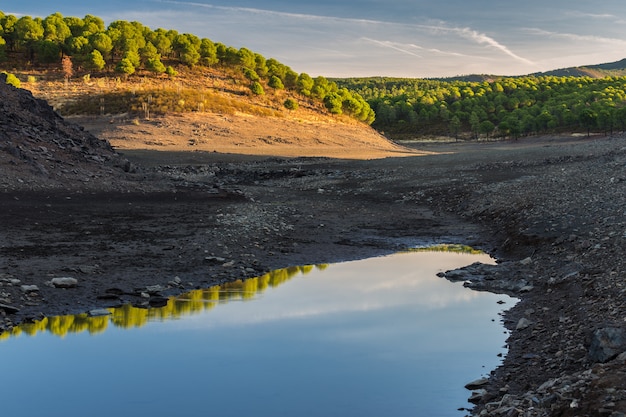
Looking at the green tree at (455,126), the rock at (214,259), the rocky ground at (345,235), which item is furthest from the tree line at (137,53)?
the rock at (214,259)

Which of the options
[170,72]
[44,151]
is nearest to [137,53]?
[170,72]

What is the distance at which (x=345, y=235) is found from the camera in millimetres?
23812

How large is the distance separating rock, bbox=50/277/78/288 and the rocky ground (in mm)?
44

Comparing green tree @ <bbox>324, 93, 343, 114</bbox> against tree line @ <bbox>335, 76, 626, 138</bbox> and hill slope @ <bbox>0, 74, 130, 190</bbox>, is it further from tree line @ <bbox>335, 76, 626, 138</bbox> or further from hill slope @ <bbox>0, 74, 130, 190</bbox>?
hill slope @ <bbox>0, 74, 130, 190</bbox>

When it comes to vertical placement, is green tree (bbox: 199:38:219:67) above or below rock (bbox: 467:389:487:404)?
above

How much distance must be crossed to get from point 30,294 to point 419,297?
28.5ft

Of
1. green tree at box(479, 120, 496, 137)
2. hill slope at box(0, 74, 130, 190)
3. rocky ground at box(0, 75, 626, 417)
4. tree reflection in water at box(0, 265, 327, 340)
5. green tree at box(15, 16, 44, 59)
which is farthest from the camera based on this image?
green tree at box(479, 120, 496, 137)

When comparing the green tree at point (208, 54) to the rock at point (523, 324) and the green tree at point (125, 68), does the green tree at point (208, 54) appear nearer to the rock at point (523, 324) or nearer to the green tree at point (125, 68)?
the green tree at point (125, 68)

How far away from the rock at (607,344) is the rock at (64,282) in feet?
35.4

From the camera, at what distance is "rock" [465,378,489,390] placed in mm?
9711

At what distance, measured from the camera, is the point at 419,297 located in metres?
15.8

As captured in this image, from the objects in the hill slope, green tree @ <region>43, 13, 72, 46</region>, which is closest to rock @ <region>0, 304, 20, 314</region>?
the hill slope

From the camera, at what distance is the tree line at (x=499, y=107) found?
130750 millimetres

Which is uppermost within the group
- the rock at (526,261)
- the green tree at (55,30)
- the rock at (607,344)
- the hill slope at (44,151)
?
the green tree at (55,30)
